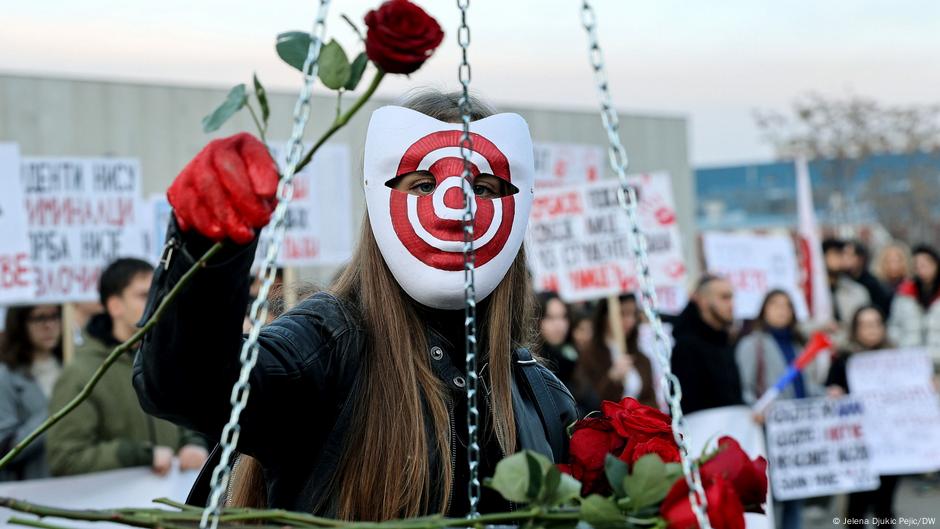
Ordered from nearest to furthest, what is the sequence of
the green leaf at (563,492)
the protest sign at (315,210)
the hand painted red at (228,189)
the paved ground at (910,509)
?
the hand painted red at (228,189)
the green leaf at (563,492)
the protest sign at (315,210)
the paved ground at (910,509)

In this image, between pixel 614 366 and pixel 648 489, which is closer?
pixel 648 489

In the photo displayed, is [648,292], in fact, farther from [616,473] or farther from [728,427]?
[728,427]

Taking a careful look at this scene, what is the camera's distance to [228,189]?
6.06ft

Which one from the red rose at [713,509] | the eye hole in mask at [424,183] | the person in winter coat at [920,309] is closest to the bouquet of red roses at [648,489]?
the red rose at [713,509]

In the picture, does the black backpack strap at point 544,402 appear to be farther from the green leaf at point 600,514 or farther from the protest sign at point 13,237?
the protest sign at point 13,237

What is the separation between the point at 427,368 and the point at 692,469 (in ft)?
2.66

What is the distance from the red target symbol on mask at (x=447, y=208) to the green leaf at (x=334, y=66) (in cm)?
68

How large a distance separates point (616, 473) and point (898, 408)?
289 inches

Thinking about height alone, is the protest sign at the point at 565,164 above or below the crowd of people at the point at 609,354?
above

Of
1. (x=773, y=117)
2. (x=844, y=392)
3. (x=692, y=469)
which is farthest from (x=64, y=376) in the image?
(x=773, y=117)

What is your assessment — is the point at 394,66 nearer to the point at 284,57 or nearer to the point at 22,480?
the point at 284,57

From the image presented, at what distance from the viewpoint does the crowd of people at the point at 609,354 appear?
569 centimetres

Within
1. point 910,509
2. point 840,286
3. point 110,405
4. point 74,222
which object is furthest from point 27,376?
point 840,286

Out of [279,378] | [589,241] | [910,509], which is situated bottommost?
[910,509]
